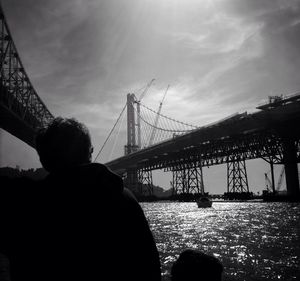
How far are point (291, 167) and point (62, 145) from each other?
195 ft

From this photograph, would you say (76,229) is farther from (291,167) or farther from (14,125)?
(291,167)

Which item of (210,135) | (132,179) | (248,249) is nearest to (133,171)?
(132,179)

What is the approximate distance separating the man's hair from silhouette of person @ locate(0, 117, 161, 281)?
0.46 ft

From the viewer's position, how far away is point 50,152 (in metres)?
1.76

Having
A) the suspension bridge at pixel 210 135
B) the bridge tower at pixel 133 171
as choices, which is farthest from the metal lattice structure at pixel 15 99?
the bridge tower at pixel 133 171

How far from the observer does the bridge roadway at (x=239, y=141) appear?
54419mm

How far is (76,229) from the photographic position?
1.59 m

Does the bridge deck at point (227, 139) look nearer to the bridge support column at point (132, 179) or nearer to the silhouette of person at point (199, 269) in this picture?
the bridge support column at point (132, 179)

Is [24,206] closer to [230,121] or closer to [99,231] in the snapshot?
[99,231]

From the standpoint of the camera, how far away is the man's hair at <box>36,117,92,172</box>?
1758 mm

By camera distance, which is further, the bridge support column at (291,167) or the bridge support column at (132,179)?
the bridge support column at (132,179)

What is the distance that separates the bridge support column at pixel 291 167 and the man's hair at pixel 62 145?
58685 mm

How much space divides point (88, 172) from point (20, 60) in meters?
66.1

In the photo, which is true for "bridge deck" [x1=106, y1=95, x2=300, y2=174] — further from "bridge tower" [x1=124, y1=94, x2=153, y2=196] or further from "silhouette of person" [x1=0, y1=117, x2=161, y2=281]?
"silhouette of person" [x1=0, y1=117, x2=161, y2=281]
